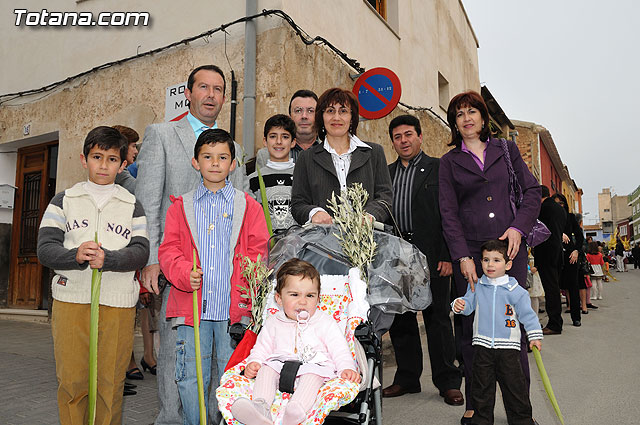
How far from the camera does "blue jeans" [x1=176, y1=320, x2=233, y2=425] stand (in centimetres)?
258

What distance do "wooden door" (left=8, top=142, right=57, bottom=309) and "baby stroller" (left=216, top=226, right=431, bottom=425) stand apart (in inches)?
307

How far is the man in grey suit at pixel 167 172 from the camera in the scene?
278 centimetres

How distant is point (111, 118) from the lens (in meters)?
7.44

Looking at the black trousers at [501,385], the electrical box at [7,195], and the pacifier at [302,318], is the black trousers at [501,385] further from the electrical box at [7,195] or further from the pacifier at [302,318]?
the electrical box at [7,195]

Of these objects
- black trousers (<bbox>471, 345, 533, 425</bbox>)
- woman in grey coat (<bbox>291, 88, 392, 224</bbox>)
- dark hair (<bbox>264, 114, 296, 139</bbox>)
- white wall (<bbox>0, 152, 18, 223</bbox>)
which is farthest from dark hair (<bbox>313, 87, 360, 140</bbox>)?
white wall (<bbox>0, 152, 18, 223</bbox>)

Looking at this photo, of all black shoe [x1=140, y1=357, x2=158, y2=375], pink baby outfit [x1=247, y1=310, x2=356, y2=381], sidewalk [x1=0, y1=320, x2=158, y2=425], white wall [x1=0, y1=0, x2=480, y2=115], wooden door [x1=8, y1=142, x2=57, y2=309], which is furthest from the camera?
wooden door [x1=8, y1=142, x2=57, y2=309]

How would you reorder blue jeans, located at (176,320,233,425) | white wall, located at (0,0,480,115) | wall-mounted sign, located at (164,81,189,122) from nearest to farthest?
1. blue jeans, located at (176,320,233,425)
2. wall-mounted sign, located at (164,81,189,122)
3. white wall, located at (0,0,480,115)

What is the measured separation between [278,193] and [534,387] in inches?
114

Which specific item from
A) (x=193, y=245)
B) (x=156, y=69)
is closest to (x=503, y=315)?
(x=193, y=245)

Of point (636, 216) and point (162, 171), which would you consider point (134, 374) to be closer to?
point (162, 171)

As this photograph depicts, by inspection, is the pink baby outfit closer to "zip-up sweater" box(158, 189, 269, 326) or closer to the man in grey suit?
"zip-up sweater" box(158, 189, 269, 326)

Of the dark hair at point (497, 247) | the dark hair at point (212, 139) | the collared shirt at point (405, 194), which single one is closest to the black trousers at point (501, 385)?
the dark hair at point (497, 247)

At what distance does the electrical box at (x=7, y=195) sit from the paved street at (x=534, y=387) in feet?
10.8

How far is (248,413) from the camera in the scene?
76.0 inches
